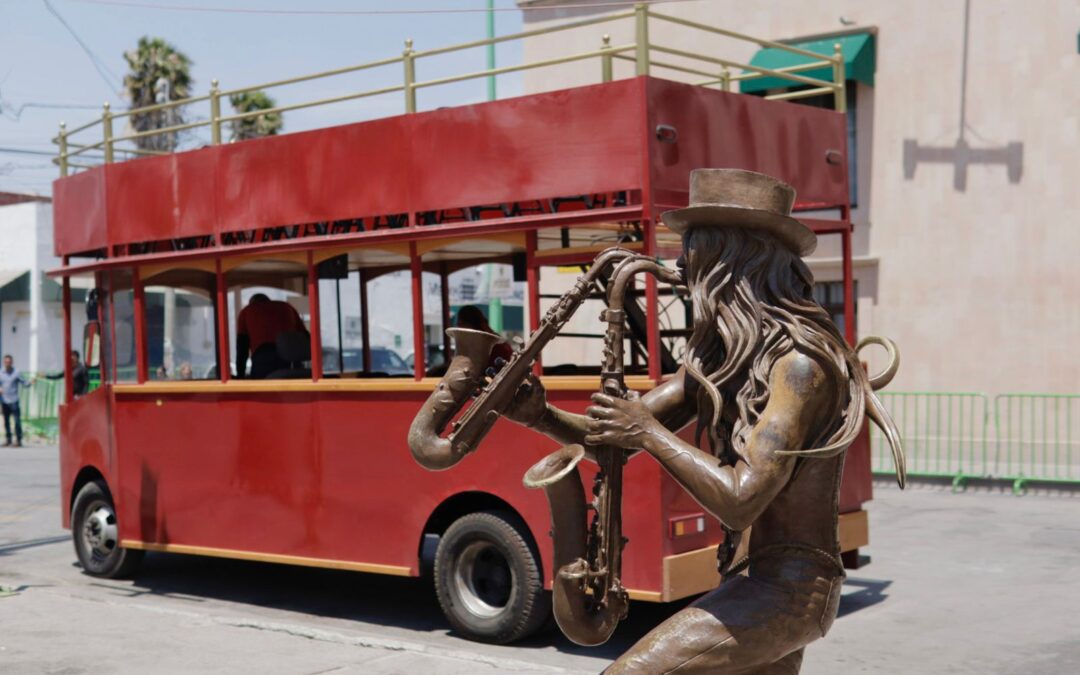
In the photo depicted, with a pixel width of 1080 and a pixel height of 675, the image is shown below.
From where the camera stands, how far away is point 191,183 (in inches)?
404

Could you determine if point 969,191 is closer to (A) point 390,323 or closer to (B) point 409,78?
(A) point 390,323

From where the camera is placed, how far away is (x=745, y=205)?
3736 mm

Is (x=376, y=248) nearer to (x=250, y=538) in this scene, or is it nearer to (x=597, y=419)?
(x=250, y=538)

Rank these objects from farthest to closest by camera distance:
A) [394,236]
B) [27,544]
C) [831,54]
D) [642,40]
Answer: [831,54]
[27,544]
[394,236]
[642,40]

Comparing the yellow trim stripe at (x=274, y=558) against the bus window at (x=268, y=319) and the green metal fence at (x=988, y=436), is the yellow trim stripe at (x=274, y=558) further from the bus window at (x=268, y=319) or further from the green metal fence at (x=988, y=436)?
the green metal fence at (x=988, y=436)

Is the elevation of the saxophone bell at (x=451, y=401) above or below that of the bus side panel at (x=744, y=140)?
below

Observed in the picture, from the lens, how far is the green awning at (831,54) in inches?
707

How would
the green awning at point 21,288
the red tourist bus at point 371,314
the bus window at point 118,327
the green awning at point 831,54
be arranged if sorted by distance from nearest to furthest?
the red tourist bus at point 371,314
the bus window at point 118,327
the green awning at point 831,54
the green awning at point 21,288

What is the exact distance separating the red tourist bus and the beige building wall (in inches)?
291

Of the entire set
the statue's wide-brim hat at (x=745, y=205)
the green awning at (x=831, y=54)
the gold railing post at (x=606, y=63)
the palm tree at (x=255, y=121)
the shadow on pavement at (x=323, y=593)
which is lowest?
the shadow on pavement at (x=323, y=593)

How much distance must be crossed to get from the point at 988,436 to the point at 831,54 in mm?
5352

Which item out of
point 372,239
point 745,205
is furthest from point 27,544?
point 745,205

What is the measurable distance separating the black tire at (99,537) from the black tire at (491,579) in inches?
137

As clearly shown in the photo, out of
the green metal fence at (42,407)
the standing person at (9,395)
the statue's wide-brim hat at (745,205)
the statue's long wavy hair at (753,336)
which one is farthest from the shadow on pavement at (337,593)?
the green metal fence at (42,407)
